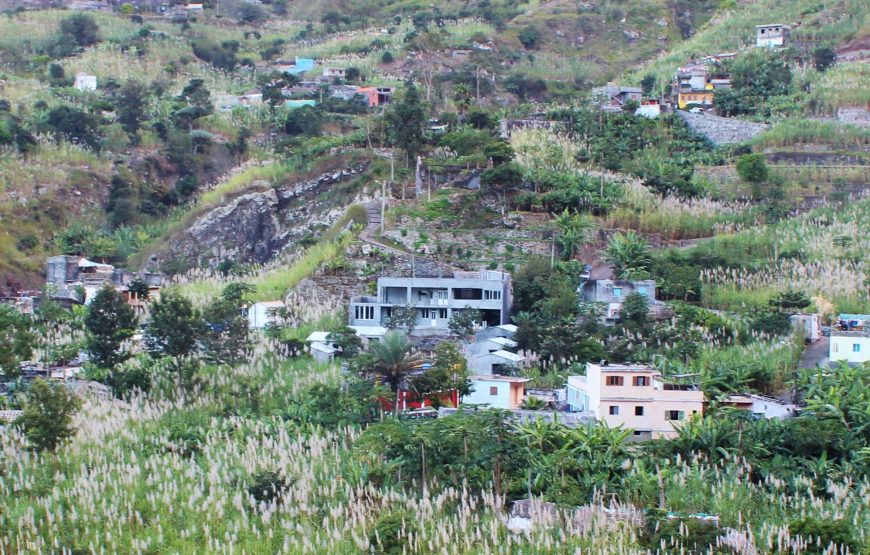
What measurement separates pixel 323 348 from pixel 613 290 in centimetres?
775

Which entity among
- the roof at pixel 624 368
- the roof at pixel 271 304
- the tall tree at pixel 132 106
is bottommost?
the roof at pixel 624 368

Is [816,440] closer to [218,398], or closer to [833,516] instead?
[833,516]

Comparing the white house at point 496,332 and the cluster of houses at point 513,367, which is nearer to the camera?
the cluster of houses at point 513,367

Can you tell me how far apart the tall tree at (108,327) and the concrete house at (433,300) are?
5410 millimetres

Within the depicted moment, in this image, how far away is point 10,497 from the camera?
25.5m

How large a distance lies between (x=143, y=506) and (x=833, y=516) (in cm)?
1147

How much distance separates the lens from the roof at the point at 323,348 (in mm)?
32688

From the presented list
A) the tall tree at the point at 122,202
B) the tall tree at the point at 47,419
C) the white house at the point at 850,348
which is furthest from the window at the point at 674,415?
the tall tree at the point at 122,202

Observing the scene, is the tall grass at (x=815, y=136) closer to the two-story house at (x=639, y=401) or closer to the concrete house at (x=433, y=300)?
the concrete house at (x=433, y=300)

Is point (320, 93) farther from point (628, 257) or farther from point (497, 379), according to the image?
point (497, 379)

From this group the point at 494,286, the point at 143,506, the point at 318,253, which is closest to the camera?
the point at 143,506

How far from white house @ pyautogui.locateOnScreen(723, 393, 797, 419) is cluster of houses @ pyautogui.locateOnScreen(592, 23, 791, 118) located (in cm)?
2364

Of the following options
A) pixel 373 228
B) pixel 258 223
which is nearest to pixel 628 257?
pixel 373 228

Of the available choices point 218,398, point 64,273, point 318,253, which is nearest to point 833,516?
point 218,398
